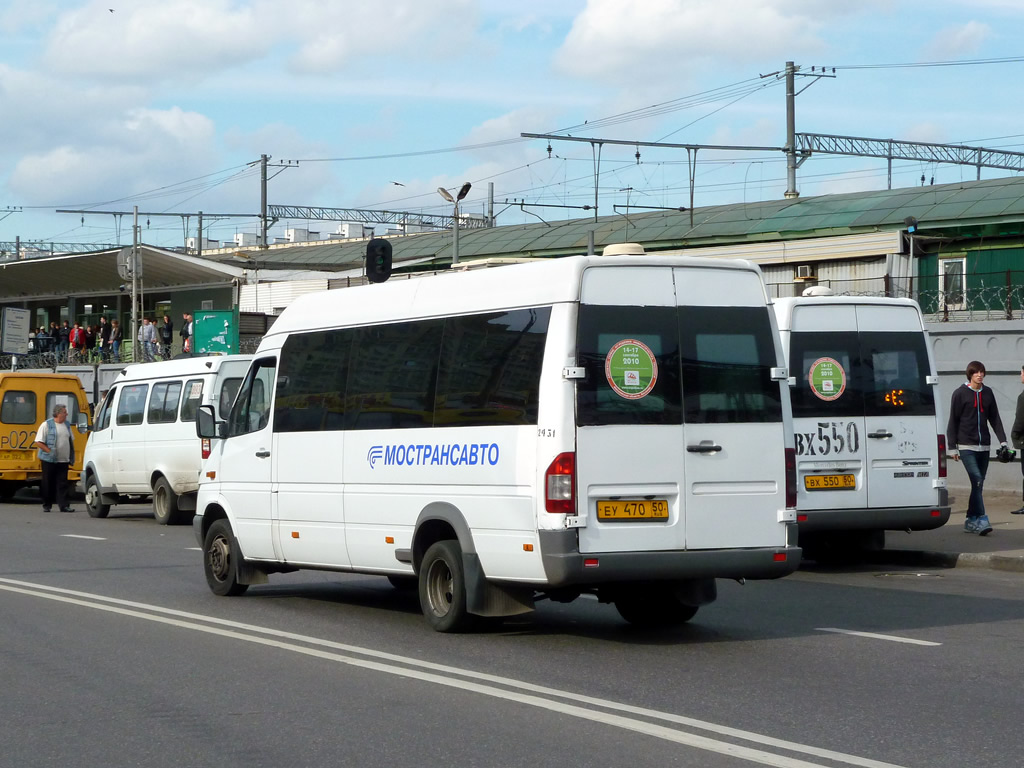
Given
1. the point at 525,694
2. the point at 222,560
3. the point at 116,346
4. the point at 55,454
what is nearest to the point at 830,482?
the point at 222,560

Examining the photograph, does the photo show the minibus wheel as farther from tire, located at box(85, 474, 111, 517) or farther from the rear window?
the rear window

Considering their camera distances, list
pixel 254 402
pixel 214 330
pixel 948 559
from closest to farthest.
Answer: pixel 254 402 → pixel 948 559 → pixel 214 330

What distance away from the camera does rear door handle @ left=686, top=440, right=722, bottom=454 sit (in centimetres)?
903

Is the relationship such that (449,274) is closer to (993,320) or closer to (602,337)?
(602,337)

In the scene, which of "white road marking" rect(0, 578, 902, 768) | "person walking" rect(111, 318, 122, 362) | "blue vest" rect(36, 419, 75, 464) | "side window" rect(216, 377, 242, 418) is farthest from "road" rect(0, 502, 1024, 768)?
"person walking" rect(111, 318, 122, 362)

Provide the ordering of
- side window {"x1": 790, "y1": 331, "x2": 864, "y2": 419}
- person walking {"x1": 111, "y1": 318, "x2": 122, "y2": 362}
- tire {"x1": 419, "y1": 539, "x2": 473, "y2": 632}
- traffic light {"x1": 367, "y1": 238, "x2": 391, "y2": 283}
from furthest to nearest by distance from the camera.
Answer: person walking {"x1": 111, "y1": 318, "x2": 122, "y2": 362}
traffic light {"x1": 367, "y1": 238, "x2": 391, "y2": 283}
side window {"x1": 790, "y1": 331, "x2": 864, "y2": 419}
tire {"x1": 419, "y1": 539, "x2": 473, "y2": 632}

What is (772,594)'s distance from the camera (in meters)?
12.2

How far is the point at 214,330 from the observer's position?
127 ft

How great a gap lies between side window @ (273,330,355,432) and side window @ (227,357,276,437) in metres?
0.18

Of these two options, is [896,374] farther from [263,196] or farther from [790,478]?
[263,196]

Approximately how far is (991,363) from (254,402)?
1419 cm

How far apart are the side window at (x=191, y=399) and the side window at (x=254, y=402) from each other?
9.44 meters

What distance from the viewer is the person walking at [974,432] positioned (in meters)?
16.3

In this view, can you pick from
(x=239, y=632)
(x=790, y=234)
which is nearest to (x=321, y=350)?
(x=239, y=632)
